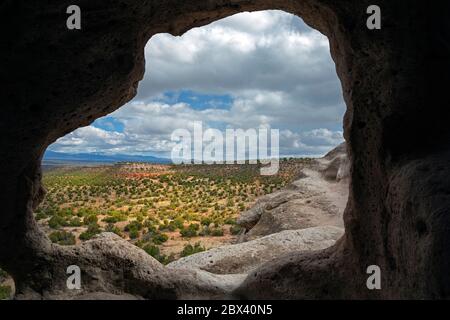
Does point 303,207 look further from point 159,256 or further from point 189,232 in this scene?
point 189,232

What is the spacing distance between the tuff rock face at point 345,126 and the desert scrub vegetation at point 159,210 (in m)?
12.2

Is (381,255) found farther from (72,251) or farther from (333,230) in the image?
(333,230)

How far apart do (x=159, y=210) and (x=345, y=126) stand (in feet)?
98.9

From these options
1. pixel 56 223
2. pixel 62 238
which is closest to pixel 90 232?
pixel 62 238

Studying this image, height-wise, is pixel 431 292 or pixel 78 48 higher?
pixel 78 48

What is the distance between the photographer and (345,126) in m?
4.82

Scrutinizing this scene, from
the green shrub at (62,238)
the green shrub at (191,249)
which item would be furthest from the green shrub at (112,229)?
the green shrub at (191,249)

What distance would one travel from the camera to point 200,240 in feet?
74.0

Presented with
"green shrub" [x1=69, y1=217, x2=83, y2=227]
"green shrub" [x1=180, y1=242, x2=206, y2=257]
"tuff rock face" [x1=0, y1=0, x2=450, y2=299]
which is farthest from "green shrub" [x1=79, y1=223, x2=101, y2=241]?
"tuff rock face" [x1=0, y1=0, x2=450, y2=299]

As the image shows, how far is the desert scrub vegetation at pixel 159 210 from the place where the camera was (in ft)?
74.3

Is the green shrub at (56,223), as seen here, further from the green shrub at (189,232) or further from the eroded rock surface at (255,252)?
the eroded rock surface at (255,252)

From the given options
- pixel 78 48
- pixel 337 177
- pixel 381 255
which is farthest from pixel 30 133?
pixel 337 177

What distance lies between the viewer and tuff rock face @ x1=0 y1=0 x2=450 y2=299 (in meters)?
3.90

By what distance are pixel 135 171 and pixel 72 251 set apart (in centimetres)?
7075
